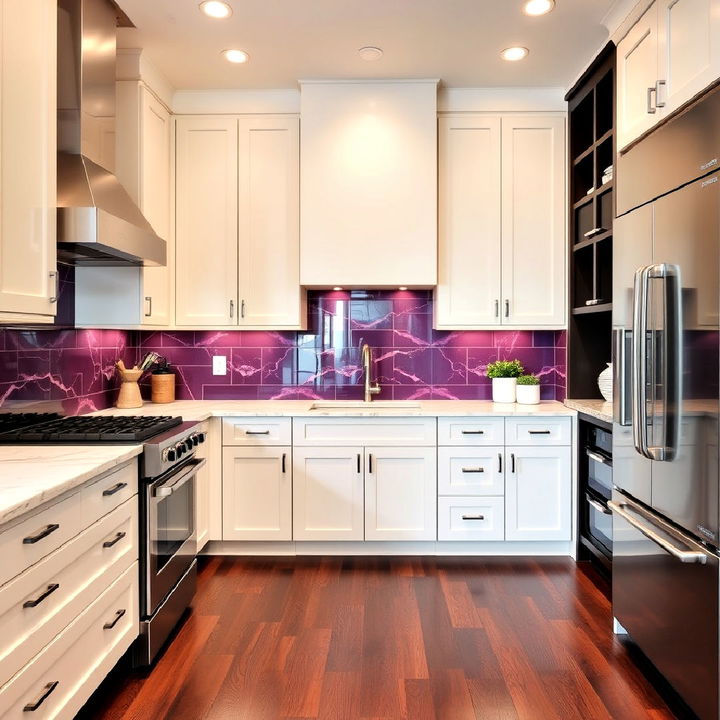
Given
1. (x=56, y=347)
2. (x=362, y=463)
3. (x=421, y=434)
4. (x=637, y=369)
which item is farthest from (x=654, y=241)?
(x=56, y=347)

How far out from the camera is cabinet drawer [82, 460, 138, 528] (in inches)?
71.9

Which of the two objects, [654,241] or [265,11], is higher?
[265,11]

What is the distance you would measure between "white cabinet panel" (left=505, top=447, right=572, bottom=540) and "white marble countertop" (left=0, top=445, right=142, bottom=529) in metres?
2.08

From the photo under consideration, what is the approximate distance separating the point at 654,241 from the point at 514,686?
1.68m

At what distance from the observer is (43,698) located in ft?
5.08

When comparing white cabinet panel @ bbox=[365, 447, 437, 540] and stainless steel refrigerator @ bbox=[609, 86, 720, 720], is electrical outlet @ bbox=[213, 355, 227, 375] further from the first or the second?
stainless steel refrigerator @ bbox=[609, 86, 720, 720]

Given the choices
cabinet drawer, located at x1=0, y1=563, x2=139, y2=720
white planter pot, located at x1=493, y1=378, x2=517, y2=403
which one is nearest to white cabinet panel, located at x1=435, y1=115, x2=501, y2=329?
white planter pot, located at x1=493, y1=378, x2=517, y2=403

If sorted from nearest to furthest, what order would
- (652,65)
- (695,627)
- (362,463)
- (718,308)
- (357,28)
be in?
(718,308) → (695,627) → (652,65) → (357,28) → (362,463)

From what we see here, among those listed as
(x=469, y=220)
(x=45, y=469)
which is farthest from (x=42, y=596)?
(x=469, y=220)

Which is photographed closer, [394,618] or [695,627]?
[695,627]

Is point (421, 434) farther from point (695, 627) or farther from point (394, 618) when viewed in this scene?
point (695, 627)

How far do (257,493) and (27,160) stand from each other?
6.73 ft

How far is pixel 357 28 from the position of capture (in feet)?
9.31

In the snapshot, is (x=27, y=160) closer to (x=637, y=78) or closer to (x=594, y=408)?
(x=637, y=78)
